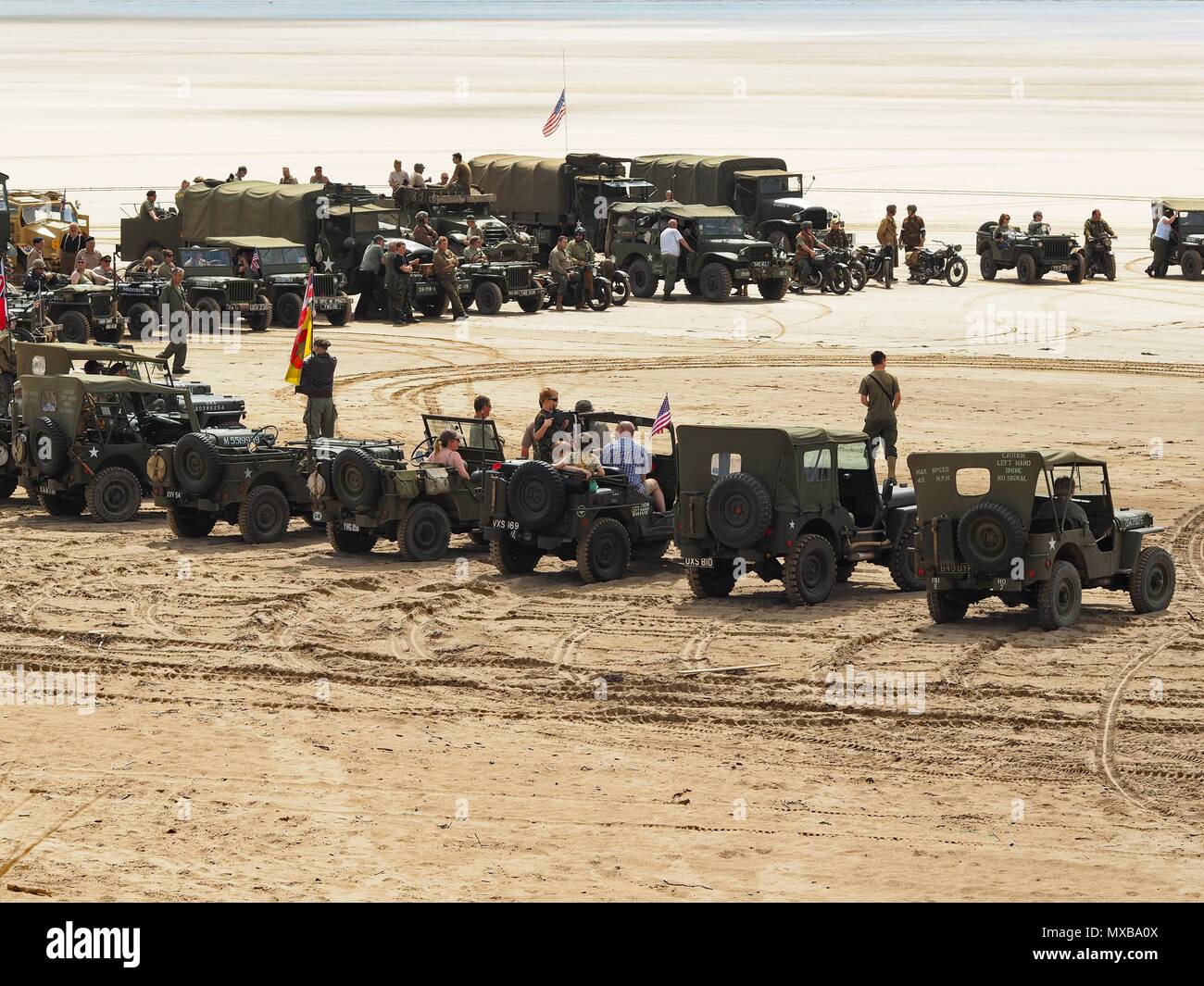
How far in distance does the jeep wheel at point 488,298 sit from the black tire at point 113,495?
54.8 feet

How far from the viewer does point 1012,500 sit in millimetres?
15062

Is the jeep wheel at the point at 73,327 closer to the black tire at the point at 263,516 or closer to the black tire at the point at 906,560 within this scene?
the black tire at the point at 263,516

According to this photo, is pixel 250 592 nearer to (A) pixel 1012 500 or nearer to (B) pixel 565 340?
(A) pixel 1012 500

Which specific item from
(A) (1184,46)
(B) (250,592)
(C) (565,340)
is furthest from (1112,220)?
(A) (1184,46)

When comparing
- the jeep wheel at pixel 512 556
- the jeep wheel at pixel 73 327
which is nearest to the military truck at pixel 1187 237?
the jeep wheel at pixel 73 327

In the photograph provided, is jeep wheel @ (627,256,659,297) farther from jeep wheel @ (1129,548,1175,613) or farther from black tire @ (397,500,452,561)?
jeep wheel @ (1129,548,1175,613)

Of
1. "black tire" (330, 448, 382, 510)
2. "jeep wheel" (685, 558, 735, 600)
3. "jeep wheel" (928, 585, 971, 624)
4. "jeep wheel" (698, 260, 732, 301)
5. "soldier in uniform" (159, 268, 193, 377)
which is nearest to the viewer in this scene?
"jeep wheel" (928, 585, 971, 624)

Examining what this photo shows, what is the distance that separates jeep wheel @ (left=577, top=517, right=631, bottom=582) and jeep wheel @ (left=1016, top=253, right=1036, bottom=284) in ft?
83.3

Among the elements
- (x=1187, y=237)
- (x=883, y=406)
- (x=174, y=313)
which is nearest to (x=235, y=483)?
(x=883, y=406)

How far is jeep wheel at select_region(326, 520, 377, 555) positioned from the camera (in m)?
18.3

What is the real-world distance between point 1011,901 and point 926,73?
116326 millimetres

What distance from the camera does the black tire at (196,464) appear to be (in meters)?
18.7

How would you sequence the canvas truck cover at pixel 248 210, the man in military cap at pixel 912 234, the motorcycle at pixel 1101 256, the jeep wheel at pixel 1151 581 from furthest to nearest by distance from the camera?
the man in military cap at pixel 912 234 → the motorcycle at pixel 1101 256 → the canvas truck cover at pixel 248 210 → the jeep wheel at pixel 1151 581

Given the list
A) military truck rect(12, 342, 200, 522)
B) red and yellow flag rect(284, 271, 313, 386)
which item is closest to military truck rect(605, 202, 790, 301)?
red and yellow flag rect(284, 271, 313, 386)
